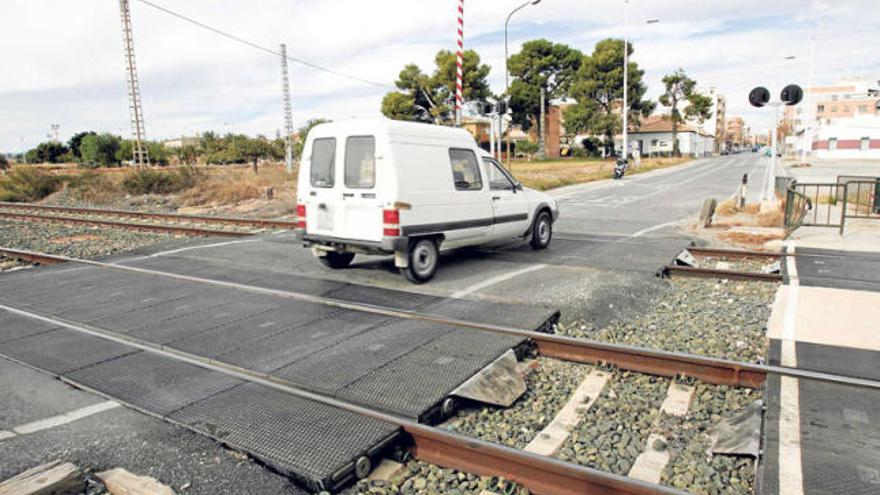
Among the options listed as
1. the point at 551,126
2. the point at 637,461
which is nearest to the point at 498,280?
the point at 637,461

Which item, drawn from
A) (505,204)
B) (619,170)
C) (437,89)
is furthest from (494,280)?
(437,89)

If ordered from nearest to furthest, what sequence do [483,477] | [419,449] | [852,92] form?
1. [483,477]
2. [419,449]
3. [852,92]

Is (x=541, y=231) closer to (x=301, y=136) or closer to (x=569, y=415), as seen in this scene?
(x=569, y=415)

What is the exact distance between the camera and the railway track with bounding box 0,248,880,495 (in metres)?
3.14

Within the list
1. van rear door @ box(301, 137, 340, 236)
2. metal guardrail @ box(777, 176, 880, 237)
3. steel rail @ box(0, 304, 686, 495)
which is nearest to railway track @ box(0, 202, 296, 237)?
van rear door @ box(301, 137, 340, 236)

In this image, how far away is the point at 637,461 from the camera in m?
3.60

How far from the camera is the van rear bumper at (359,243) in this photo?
7668 millimetres

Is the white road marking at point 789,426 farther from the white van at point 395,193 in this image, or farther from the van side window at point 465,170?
the van side window at point 465,170

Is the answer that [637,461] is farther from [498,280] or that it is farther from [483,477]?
[498,280]

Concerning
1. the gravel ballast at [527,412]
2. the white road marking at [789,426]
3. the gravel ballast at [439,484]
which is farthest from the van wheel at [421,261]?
the gravel ballast at [439,484]

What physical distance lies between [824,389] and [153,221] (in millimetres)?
17571

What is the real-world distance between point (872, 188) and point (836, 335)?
482 inches

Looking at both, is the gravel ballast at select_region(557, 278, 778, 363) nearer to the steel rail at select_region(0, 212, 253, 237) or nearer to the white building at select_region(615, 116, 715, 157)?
the steel rail at select_region(0, 212, 253, 237)

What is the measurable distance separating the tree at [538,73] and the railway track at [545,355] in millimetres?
66851
